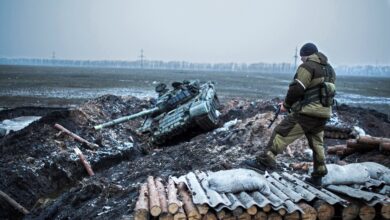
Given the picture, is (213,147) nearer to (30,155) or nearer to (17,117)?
(30,155)

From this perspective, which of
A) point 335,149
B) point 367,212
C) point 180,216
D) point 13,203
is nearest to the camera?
point 180,216

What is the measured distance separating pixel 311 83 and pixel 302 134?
0.91 m

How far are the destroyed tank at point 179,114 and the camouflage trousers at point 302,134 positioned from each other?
6667 mm

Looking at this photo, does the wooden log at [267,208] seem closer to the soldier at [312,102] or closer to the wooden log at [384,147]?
the soldier at [312,102]

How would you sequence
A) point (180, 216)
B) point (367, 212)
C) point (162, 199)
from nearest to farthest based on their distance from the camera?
point (180, 216)
point (367, 212)
point (162, 199)

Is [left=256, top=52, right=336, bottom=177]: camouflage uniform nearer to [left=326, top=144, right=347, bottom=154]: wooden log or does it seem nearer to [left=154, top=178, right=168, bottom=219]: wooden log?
[left=154, top=178, right=168, bottom=219]: wooden log

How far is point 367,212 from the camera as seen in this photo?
18.7 feet

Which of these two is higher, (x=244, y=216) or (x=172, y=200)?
(x=172, y=200)

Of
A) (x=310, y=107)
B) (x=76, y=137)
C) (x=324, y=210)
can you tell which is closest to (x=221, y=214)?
(x=324, y=210)

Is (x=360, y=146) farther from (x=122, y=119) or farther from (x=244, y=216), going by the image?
(x=122, y=119)

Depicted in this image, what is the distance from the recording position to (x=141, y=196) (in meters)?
6.12

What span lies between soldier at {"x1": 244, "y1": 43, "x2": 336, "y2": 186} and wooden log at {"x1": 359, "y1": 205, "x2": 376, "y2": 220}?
1.02 metres

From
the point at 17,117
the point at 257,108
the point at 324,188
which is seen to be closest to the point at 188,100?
the point at 257,108

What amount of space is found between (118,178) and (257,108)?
803cm
